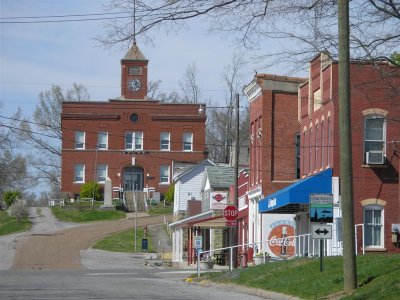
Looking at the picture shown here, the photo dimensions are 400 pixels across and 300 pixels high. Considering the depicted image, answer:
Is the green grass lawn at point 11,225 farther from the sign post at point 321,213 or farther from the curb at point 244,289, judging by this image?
the sign post at point 321,213

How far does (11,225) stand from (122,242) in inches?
575

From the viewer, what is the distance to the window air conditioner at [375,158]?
35.1 metres

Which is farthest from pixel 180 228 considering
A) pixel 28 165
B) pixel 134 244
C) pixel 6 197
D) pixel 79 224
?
pixel 28 165

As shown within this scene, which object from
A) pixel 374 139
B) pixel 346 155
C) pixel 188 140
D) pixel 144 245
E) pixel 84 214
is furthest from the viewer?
pixel 188 140

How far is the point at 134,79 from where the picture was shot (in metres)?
86.9

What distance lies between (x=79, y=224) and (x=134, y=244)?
516 inches

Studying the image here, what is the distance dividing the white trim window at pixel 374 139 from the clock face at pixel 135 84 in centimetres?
5335

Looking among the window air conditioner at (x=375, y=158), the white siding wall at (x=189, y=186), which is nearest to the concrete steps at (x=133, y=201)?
the white siding wall at (x=189, y=186)

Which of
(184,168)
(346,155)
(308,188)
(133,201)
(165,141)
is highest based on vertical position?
(165,141)

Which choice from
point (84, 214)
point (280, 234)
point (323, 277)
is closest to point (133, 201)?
point (84, 214)

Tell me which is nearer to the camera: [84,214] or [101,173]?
[84,214]

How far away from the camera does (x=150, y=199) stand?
86.6m

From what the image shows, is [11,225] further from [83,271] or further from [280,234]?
[280,234]

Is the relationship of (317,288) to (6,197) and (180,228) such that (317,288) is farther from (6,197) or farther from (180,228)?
(6,197)
